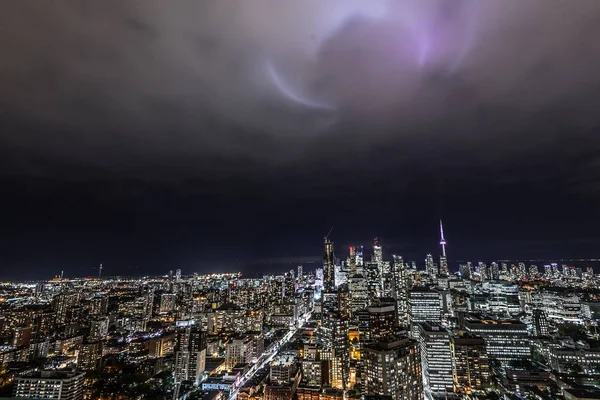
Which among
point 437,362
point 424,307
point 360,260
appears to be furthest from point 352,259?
point 437,362

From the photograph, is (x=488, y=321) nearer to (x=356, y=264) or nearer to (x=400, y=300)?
(x=400, y=300)

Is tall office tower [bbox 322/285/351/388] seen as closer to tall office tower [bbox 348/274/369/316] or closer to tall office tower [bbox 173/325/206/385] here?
tall office tower [bbox 348/274/369/316]

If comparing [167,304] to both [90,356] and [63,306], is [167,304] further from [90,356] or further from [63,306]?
[90,356]

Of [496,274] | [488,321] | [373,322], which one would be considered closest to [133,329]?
[373,322]

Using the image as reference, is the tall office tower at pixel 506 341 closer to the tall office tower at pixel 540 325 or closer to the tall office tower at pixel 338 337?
the tall office tower at pixel 540 325

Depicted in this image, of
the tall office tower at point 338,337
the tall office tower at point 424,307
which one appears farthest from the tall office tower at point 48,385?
the tall office tower at point 424,307

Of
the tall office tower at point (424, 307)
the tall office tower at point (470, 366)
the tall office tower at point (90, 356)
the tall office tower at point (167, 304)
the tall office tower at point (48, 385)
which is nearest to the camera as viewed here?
the tall office tower at point (48, 385)

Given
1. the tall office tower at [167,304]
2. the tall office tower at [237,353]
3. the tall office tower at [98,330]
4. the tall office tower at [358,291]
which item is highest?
the tall office tower at [358,291]
